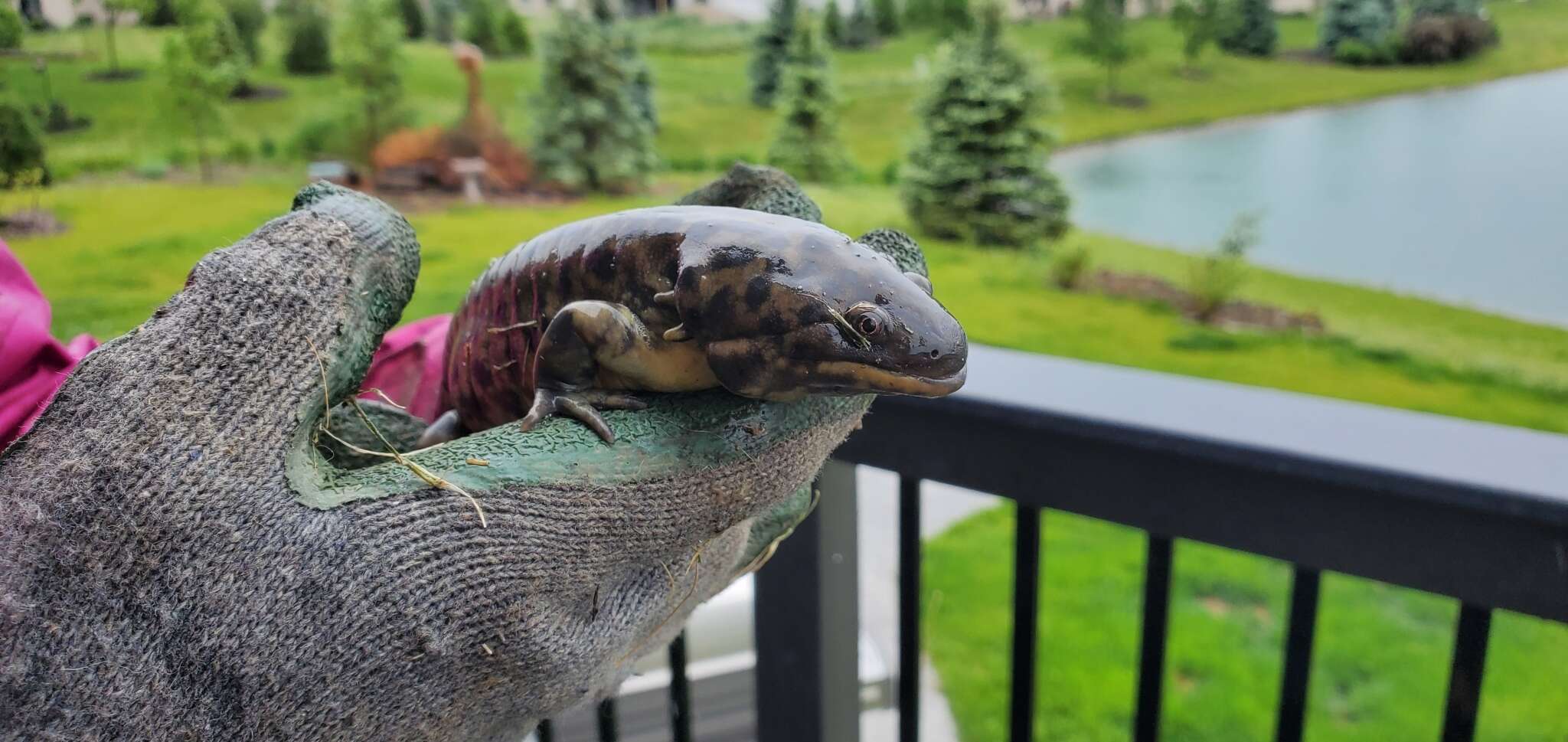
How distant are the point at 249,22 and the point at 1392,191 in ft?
11.9

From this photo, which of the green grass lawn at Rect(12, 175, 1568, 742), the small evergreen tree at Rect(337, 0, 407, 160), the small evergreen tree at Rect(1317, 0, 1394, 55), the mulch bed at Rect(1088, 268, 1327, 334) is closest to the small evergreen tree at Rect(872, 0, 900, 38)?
the green grass lawn at Rect(12, 175, 1568, 742)

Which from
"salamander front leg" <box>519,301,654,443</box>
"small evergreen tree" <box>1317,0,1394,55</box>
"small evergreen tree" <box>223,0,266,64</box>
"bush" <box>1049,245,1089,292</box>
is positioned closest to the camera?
"salamander front leg" <box>519,301,654,443</box>

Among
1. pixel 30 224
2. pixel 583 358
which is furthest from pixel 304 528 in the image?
pixel 30 224

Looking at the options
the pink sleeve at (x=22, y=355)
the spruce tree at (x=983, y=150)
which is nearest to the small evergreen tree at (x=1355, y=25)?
the spruce tree at (x=983, y=150)

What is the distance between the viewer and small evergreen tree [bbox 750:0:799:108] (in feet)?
14.3

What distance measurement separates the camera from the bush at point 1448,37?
3.36 meters

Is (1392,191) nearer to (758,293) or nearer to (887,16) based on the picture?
(887,16)

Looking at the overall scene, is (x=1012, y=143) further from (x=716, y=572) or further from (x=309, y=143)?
(x=716, y=572)

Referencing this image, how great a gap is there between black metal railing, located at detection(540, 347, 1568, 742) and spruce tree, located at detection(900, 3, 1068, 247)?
10.6 feet

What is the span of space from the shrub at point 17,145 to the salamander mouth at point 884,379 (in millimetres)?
2206

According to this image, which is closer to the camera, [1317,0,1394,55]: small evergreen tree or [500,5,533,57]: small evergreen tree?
[1317,0,1394,55]: small evergreen tree

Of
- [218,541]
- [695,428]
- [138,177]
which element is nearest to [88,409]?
[218,541]

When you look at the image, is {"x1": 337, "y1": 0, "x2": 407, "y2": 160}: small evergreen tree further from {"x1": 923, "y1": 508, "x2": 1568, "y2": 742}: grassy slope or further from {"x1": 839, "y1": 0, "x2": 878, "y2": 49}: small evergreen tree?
{"x1": 923, "y1": 508, "x2": 1568, "y2": 742}: grassy slope

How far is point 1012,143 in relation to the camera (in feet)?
14.3
